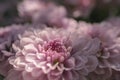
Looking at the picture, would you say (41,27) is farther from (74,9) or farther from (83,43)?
(74,9)

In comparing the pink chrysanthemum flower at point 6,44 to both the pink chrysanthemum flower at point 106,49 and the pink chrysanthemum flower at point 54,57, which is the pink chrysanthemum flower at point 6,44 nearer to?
the pink chrysanthemum flower at point 54,57

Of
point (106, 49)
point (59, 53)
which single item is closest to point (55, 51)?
point (59, 53)

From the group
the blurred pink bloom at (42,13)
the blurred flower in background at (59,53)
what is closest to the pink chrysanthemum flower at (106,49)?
the blurred flower in background at (59,53)

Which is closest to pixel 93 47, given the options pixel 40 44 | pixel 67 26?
pixel 40 44

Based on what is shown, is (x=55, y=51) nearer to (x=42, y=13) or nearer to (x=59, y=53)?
(x=59, y=53)

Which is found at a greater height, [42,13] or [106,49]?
[42,13]

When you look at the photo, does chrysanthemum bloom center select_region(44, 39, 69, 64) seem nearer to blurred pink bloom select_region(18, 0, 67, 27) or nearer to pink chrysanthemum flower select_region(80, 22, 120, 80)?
A: pink chrysanthemum flower select_region(80, 22, 120, 80)

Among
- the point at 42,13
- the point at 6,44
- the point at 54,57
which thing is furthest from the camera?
the point at 42,13
